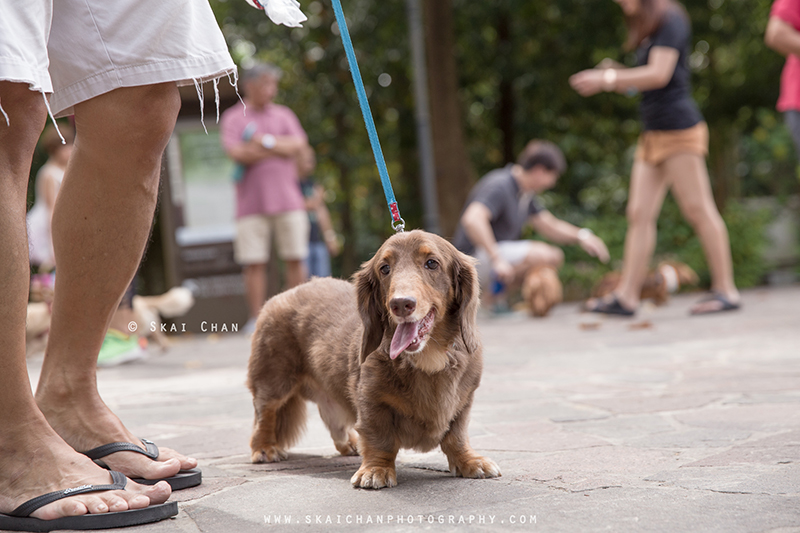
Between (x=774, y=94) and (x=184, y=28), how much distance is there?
41.9ft

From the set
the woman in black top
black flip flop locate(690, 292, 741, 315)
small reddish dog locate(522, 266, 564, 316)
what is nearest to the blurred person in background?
the woman in black top

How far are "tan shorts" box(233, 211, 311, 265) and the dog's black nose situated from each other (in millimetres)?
5947

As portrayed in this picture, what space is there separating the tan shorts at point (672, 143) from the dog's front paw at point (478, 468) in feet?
16.5

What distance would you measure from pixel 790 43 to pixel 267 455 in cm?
465

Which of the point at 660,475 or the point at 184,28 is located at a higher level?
the point at 184,28

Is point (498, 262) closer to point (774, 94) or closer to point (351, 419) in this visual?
point (351, 419)

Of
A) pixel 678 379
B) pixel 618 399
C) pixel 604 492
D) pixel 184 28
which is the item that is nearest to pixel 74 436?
pixel 184 28

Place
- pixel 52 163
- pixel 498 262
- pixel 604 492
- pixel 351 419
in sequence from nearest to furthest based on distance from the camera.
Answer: pixel 604 492, pixel 351 419, pixel 52 163, pixel 498 262

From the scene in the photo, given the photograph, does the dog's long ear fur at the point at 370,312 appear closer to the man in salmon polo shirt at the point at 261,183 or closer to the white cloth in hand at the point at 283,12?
the white cloth in hand at the point at 283,12

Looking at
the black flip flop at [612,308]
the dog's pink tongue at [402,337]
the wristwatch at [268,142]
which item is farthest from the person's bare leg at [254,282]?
the dog's pink tongue at [402,337]

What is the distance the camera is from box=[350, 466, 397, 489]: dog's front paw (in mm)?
2438

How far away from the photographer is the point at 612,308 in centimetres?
759

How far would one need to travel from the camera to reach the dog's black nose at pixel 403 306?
2318 mm

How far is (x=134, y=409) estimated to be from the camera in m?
4.17
